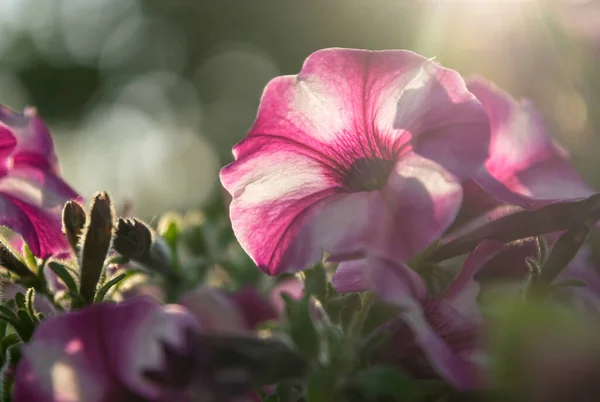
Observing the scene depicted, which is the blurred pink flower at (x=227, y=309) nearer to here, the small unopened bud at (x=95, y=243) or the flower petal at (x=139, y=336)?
the small unopened bud at (x=95, y=243)

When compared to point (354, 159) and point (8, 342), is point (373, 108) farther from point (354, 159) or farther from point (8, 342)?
point (8, 342)

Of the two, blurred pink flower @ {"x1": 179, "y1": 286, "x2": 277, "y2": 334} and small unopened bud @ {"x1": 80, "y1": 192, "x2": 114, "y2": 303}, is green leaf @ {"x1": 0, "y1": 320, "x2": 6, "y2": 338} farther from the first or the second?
blurred pink flower @ {"x1": 179, "y1": 286, "x2": 277, "y2": 334}

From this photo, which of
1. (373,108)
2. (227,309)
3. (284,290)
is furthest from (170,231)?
(373,108)

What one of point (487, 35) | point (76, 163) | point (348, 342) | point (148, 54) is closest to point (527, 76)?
point (487, 35)

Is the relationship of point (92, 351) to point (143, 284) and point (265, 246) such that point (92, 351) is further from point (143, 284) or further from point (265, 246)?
point (143, 284)

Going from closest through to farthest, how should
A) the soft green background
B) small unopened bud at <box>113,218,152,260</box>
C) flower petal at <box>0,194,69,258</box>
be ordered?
flower petal at <box>0,194,69,258</box> < small unopened bud at <box>113,218,152,260</box> < the soft green background

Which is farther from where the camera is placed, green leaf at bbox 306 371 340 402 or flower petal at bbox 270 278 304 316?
flower petal at bbox 270 278 304 316

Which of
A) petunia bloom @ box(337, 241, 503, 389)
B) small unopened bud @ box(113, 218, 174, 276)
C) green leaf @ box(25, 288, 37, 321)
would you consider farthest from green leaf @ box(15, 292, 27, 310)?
petunia bloom @ box(337, 241, 503, 389)

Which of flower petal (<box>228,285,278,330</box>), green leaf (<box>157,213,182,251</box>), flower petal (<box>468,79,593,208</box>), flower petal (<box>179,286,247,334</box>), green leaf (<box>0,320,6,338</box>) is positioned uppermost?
flower petal (<box>468,79,593,208</box>)
